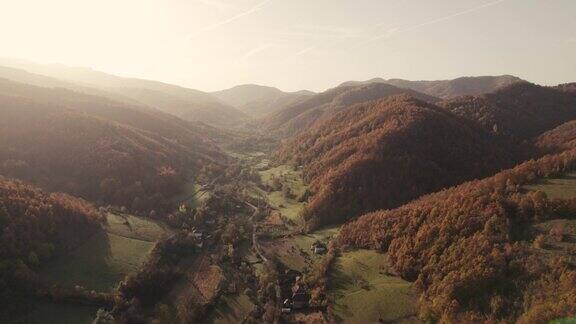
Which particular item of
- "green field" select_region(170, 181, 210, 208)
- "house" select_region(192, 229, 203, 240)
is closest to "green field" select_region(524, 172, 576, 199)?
"house" select_region(192, 229, 203, 240)

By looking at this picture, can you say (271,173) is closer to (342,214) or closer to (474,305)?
(342,214)

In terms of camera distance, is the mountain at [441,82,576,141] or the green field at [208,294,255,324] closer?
the green field at [208,294,255,324]

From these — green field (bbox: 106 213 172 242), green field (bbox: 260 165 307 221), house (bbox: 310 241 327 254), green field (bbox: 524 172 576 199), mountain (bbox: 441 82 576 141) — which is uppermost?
mountain (bbox: 441 82 576 141)

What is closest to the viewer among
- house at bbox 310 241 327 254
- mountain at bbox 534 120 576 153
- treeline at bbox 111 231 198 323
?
treeline at bbox 111 231 198 323

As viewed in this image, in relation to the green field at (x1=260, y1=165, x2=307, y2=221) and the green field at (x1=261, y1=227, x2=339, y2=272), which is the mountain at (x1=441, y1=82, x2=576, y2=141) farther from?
the green field at (x1=261, y1=227, x2=339, y2=272)

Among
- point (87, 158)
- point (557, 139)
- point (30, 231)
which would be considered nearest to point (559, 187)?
point (557, 139)

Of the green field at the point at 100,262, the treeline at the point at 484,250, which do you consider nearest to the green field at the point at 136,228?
the green field at the point at 100,262

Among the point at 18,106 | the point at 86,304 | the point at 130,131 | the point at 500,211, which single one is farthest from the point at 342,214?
the point at 18,106
